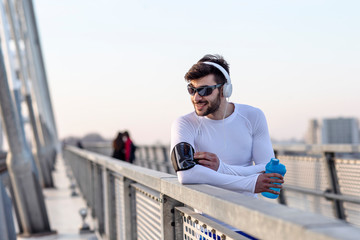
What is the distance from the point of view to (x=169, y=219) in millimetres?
2479

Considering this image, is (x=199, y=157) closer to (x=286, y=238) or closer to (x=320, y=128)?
(x=286, y=238)

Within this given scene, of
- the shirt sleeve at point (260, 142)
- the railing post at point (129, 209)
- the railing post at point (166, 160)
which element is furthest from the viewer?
the railing post at point (166, 160)

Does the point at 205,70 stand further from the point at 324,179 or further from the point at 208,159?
the point at 324,179

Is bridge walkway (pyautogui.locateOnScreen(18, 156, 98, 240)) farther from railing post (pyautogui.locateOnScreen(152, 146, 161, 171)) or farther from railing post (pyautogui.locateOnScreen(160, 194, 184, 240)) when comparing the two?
railing post (pyautogui.locateOnScreen(160, 194, 184, 240))

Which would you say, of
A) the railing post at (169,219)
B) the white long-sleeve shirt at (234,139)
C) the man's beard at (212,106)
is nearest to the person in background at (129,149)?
the white long-sleeve shirt at (234,139)

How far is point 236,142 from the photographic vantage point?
2.95 meters

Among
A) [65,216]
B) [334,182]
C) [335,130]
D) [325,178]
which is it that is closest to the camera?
[334,182]

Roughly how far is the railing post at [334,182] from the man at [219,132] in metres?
3.46

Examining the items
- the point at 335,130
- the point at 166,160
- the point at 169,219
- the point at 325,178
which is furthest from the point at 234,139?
the point at 335,130

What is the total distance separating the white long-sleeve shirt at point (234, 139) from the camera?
286 cm

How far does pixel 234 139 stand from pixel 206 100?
300 millimetres

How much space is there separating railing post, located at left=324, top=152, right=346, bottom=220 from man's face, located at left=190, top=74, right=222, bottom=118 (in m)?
3.77

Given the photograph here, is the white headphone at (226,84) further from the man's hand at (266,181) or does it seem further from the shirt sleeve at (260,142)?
the man's hand at (266,181)

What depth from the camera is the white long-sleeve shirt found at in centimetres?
286
